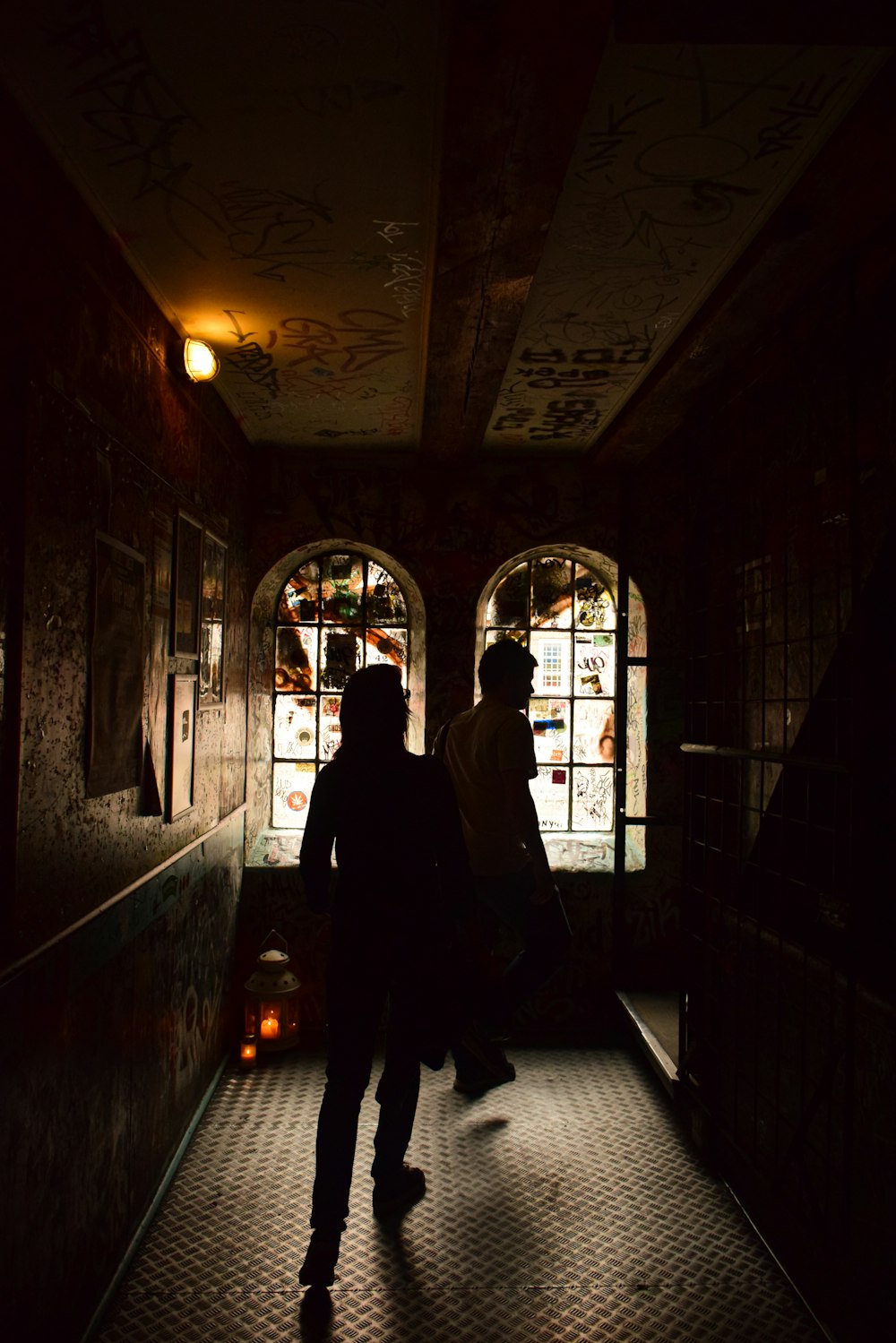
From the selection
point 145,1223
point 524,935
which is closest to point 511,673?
point 524,935

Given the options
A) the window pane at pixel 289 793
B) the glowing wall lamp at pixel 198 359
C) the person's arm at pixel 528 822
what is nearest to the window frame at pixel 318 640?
the window pane at pixel 289 793

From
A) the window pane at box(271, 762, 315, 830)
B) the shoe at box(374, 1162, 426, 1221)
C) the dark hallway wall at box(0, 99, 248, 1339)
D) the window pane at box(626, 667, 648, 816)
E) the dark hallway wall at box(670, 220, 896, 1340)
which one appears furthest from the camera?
the window pane at box(271, 762, 315, 830)

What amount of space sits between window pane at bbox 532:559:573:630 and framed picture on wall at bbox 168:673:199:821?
241cm

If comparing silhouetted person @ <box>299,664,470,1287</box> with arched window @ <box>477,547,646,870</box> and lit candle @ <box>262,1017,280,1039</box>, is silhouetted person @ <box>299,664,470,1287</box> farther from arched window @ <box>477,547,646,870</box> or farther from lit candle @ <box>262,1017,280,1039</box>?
arched window @ <box>477,547,646,870</box>

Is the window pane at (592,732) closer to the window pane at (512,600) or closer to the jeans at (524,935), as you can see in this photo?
the window pane at (512,600)

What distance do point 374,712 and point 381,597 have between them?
9.00 feet

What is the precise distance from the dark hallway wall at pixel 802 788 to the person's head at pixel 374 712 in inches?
51.1

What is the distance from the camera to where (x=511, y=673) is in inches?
160

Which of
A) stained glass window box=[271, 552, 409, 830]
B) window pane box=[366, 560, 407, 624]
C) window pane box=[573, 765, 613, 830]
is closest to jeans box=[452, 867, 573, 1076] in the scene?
window pane box=[573, 765, 613, 830]

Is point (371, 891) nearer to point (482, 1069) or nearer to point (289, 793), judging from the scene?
point (482, 1069)

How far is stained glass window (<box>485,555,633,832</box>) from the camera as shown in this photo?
18.0 feet

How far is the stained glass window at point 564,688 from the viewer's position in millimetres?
5488

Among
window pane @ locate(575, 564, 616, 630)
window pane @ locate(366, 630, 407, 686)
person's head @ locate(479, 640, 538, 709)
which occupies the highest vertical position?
window pane @ locate(575, 564, 616, 630)

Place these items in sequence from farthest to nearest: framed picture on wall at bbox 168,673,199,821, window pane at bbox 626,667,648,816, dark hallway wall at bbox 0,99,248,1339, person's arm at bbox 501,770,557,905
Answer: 1. window pane at bbox 626,667,648,816
2. person's arm at bbox 501,770,557,905
3. framed picture on wall at bbox 168,673,199,821
4. dark hallway wall at bbox 0,99,248,1339
